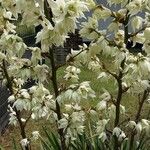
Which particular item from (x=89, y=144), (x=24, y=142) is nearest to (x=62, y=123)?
(x=24, y=142)

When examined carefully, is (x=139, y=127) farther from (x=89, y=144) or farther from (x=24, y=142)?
(x=89, y=144)

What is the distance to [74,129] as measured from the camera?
4156mm

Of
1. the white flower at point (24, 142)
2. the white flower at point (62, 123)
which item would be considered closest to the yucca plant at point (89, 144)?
the white flower at point (24, 142)

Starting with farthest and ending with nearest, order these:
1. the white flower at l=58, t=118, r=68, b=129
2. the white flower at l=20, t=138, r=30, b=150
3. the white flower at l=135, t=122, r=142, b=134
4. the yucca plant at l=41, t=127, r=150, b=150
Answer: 1. the yucca plant at l=41, t=127, r=150, b=150
2. the white flower at l=20, t=138, r=30, b=150
3. the white flower at l=135, t=122, r=142, b=134
4. the white flower at l=58, t=118, r=68, b=129

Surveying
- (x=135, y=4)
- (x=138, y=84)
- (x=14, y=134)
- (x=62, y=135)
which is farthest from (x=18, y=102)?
(x=14, y=134)

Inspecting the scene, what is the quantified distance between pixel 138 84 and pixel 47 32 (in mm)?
1089

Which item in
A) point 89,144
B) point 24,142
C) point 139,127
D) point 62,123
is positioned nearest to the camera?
point 62,123

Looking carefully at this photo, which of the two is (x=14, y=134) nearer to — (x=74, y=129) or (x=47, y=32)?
(x=74, y=129)

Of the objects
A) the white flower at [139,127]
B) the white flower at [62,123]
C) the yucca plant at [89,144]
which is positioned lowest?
the yucca plant at [89,144]

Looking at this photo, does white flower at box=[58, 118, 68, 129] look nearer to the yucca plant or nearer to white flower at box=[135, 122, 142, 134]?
white flower at box=[135, 122, 142, 134]

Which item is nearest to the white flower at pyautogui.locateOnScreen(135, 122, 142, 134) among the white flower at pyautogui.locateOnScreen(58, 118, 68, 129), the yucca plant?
the white flower at pyautogui.locateOnScreen(58, 118, 68, 129)

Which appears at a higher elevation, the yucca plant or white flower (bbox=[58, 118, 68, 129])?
white flower (bbox=[58, 118, 68, 129])

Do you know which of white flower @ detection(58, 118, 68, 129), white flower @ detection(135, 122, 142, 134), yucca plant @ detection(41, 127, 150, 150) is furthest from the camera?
yucca plant @ detection(41, 127, 150, 150)

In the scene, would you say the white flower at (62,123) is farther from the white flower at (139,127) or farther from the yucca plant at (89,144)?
the yucca plant at (89,144)
